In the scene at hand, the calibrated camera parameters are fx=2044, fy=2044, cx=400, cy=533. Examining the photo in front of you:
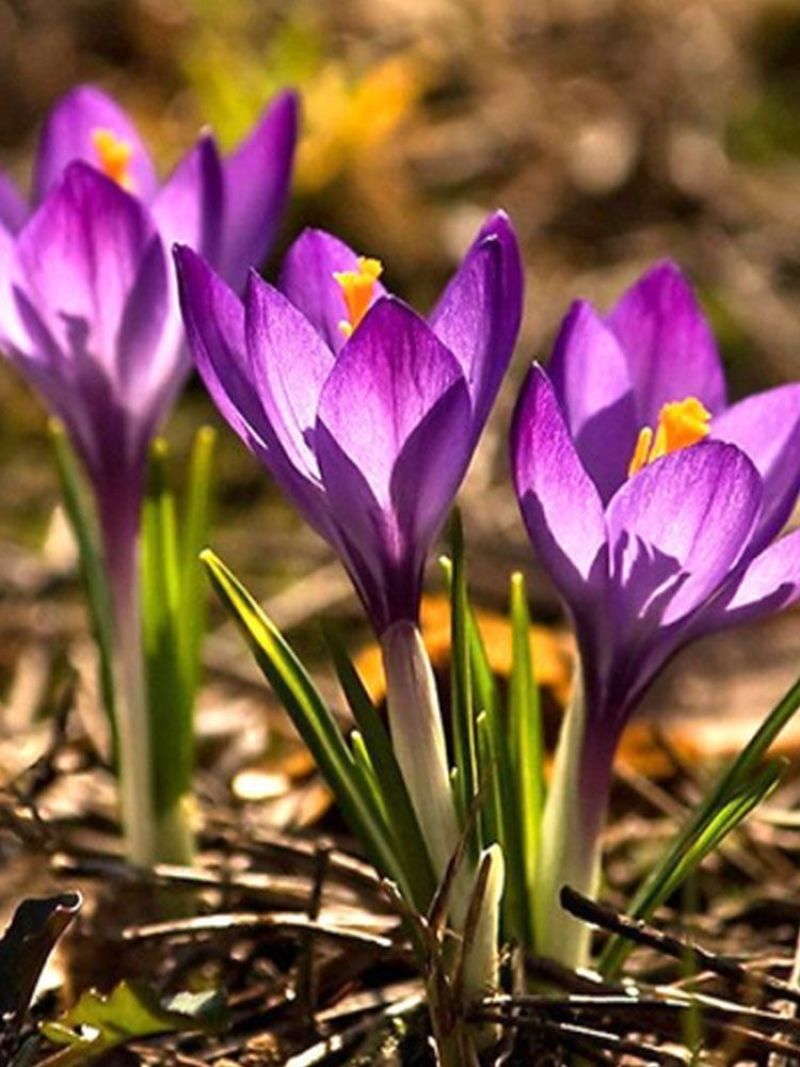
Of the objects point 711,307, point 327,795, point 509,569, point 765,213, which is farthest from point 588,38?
point 327,795

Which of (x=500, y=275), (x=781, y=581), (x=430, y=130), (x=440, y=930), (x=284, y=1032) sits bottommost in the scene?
(x=284, y=1032)

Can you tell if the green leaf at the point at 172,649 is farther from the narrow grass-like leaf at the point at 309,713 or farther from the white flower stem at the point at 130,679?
the narrow grass-like leaf at the point at 309,713

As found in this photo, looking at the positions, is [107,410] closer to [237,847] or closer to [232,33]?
[237,847]

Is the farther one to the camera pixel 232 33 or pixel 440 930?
pixel 232 33

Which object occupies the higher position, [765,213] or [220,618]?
[765,213]

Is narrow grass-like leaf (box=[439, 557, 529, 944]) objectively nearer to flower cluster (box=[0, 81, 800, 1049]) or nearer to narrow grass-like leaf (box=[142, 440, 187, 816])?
flower cluster (box=[0, 81, 800, 1049])

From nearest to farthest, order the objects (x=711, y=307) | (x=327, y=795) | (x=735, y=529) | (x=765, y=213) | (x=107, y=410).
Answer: (x=735, y=529) < (x=107, y=410) < (x=327, y=795) < (x=711, y=307) < (x=765, y=213)
